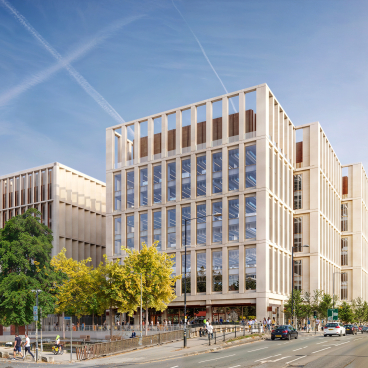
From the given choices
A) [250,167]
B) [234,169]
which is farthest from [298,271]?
[234,169]

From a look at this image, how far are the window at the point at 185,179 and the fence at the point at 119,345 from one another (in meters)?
27.8

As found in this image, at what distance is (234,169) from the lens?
64625 millimetres

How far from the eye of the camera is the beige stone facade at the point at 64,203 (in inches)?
3265

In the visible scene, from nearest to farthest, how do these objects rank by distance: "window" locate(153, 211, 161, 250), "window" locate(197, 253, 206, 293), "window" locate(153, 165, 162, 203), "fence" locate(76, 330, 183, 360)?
"fence" locate(76, 330, 183, 360)
"window" locate(197, 253, 206, 293)
"window" locate(153, 211, 161, 250)
"window" locate(153, 165, 162, 203)

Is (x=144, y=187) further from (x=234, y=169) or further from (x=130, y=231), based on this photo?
(x=234, y=169)

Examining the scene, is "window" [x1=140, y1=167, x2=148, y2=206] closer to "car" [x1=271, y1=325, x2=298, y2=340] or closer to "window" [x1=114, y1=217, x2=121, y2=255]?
"window" [x1=114, y1=217, x2=121, y2=255]

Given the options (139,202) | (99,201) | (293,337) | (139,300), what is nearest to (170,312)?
(139,202)

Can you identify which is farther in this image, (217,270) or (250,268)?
(217,270)

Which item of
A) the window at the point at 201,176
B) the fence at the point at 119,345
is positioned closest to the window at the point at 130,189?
the window at the point at 201,176

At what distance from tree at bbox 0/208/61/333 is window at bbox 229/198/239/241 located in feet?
73.6

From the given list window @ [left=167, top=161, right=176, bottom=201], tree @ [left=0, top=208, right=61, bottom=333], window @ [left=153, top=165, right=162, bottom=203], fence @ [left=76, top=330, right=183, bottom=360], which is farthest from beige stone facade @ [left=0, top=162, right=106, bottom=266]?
fence @ [left=76, top=330, right=183, bottom=360]

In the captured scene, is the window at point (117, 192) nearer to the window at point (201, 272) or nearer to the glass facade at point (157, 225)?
the glass facade at point (157, 225)

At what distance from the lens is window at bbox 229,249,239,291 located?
62.3 metres

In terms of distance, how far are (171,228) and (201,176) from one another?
825 cm
